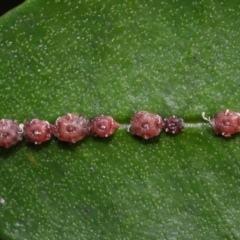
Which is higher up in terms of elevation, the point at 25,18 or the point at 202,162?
the point at 25,18

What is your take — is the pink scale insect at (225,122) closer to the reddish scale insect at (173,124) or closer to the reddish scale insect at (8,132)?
the reddish scale insect at (173,124)

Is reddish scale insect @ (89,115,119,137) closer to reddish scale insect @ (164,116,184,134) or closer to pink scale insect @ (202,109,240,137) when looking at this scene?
reddish scale insect @ (164,116,184,134)

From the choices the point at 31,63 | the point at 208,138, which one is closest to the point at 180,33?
the point at 208,138

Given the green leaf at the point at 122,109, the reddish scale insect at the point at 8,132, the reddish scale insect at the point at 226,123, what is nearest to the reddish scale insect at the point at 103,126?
the green leaf at the point at 122,109

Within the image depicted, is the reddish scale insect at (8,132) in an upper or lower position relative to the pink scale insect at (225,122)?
upper

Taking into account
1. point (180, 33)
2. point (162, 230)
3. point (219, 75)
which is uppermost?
point (180, 33)

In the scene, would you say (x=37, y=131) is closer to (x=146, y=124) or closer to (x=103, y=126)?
(x=103, y=126)

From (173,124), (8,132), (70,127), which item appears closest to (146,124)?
(173,124)

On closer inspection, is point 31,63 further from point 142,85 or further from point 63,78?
point 142,85
